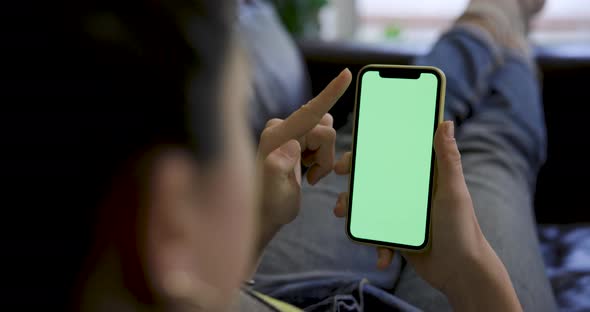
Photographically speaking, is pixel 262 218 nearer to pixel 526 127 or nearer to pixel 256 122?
pixel 256 122

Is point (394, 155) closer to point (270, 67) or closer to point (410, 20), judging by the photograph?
point (270, 67)

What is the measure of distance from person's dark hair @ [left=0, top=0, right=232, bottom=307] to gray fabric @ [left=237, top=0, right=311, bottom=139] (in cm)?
67

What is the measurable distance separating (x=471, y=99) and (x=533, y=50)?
325 millimetres

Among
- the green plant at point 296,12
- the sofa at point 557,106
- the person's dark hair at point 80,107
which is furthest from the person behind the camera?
the green plant at point 296,12

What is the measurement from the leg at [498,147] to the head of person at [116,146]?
16.8 inches

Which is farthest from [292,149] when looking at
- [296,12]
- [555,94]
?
[296,12]

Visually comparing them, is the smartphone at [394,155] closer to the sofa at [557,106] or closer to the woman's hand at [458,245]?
the woman's hand at [458,245]

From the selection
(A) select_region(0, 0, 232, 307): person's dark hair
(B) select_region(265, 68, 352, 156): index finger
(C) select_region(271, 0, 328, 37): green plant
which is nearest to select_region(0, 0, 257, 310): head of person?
(A) select_region(0, 0, 232, 307): person's dark hair

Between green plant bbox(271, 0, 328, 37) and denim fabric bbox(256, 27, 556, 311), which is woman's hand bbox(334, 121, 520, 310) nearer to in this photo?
denim fabric bbox(256, 27, 556, 311)

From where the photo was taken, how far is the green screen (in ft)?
1.79

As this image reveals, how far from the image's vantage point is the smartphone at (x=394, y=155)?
0.54 metres

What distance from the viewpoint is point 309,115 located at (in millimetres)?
546

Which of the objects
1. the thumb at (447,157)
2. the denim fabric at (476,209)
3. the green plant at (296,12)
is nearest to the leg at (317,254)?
the denim fabric at (476,209)

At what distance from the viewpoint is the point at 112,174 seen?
10.2 inches
